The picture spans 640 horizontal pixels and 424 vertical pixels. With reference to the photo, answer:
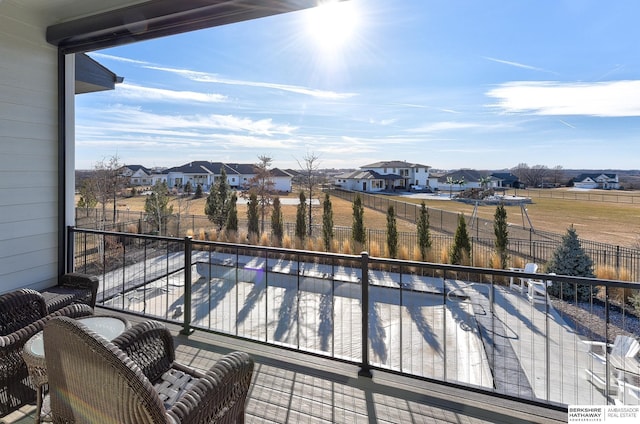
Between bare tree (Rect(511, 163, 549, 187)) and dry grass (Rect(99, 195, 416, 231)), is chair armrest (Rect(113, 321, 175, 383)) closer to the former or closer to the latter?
dry grass (Rect(99, 195, 416, 231))

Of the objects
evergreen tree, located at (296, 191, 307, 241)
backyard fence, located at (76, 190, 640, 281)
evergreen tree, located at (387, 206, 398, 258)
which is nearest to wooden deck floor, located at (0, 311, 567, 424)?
backyard fence, located at (76, 190, 640, 281)

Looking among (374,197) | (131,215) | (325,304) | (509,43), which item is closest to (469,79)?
(509,43)

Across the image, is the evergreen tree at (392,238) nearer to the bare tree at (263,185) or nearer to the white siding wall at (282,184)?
the white siding wall at (282,184)

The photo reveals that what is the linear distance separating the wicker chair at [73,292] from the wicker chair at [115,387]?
1.65 meters

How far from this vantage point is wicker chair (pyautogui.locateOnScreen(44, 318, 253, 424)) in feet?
3.51

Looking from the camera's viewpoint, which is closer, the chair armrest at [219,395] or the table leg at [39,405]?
the chair armrest at [219,395]

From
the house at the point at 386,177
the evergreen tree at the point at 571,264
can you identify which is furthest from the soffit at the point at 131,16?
the house at the point at 386,177

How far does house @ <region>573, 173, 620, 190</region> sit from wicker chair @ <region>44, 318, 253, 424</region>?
41.3 feet

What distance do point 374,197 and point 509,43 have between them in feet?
24.4

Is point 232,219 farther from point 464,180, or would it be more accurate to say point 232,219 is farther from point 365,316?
point 365,316

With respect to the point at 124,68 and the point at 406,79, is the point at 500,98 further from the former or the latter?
the point at 124,68

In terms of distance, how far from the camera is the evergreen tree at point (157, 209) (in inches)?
566

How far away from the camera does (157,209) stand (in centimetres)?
1438

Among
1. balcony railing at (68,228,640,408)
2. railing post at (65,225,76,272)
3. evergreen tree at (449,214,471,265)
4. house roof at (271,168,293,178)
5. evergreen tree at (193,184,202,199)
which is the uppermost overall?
house roof at (271,168,293,178)
